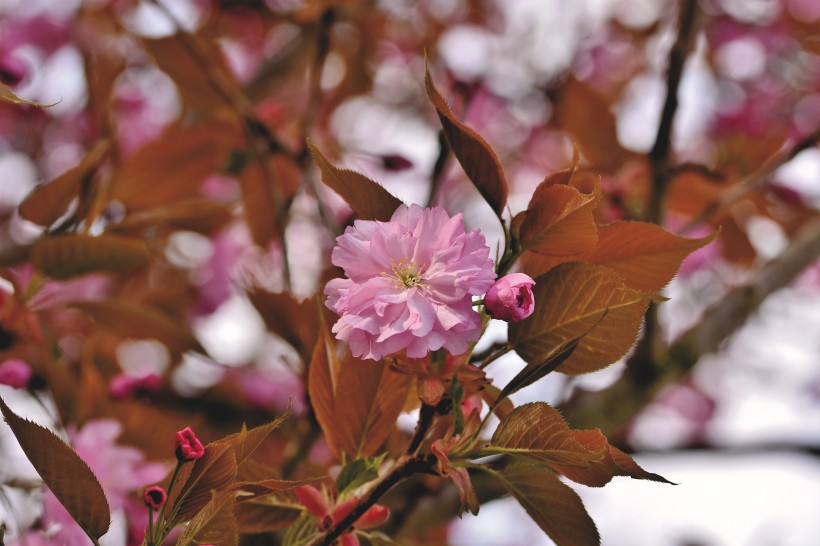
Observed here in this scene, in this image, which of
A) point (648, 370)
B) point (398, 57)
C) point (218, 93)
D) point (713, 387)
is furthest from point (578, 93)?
point (713, 387)

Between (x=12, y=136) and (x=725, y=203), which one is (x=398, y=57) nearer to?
(x=12, y=136)

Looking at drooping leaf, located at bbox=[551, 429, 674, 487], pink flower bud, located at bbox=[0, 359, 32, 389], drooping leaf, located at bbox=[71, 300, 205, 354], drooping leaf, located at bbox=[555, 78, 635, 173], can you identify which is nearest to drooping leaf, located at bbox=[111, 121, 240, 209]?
drooping leaf, located at bbox=[71, 300, 205, 354]

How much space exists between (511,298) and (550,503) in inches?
6.8

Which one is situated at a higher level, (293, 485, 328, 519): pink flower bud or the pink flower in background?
the pink flower in background

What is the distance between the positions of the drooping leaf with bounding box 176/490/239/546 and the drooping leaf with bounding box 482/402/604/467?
0.18 metres

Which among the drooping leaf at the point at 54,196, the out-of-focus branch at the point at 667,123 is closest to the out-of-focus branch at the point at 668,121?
the out-of-focus branch at the point at 667,123

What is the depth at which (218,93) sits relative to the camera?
4.12 feet

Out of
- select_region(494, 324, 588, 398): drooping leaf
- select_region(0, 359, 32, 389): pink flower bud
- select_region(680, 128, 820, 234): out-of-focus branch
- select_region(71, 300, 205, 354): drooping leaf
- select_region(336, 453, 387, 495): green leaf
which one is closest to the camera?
select_region(494, 324, 588, 398): drooping leaf

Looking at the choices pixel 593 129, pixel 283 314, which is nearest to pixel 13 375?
pixel 283 314

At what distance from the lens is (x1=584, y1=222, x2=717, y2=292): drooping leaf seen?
644 millimetres

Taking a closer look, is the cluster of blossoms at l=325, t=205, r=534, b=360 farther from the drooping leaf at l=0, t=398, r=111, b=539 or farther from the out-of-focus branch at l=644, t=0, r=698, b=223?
the out-of-focus branch at l=644, t=0, r=698, b=223

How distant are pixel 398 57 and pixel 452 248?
8.57ft

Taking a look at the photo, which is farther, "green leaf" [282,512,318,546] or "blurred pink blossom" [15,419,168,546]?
"blurred pink blossom" [15,419,168,546]

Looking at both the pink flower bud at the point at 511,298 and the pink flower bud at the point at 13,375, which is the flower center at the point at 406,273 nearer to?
the pink flower bud at the point at 511,298
